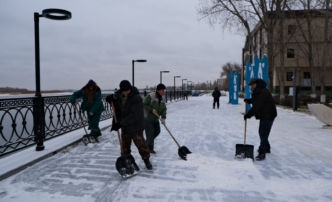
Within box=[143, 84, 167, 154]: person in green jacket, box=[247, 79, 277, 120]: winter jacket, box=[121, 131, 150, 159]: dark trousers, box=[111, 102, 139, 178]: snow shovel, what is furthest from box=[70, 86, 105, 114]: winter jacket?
box=[247, 79, 277, 120]: winter jacket

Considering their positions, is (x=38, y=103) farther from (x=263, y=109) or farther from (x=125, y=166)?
(x=263, y=109)

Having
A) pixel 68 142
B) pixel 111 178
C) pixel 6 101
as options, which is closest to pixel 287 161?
pixel 111 178

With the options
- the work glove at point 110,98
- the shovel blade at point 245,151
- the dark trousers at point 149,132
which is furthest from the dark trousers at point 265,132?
the work glove at point 110,98

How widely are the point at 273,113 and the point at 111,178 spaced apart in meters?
3.39

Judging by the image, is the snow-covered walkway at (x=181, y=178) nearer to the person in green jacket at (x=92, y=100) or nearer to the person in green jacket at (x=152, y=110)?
the person in green jacket at (x=152, y=110)

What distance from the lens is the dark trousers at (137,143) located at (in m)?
4.56

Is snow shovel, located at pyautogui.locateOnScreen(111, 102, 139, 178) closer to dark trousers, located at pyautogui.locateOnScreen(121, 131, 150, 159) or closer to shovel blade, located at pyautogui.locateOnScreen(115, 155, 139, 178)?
shovel blade, located at pyautogui.locateOnScreen(115, 155, 139, 178)

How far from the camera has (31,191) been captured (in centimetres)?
380

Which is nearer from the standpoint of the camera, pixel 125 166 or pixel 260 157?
pixel 125 166

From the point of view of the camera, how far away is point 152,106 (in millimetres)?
5797

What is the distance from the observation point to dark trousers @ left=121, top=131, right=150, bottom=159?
4.56 m

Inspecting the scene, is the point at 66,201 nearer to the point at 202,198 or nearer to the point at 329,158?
the point at 202,198

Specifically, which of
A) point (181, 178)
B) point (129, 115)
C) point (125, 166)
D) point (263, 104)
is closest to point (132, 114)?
point (129, 115)

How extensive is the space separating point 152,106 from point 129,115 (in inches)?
58.3
